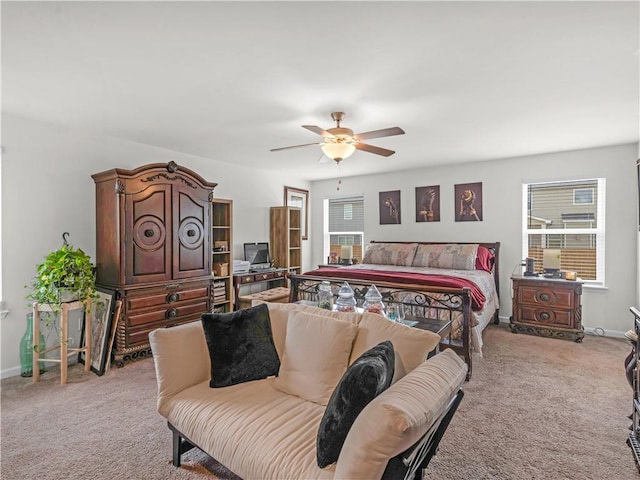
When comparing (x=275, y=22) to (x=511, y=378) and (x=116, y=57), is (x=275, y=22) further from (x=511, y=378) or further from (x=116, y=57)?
(x=511, y=378)

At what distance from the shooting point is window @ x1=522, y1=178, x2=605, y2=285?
4.46 metres

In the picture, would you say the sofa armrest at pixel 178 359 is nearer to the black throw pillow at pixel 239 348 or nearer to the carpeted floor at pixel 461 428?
the black throw pillow at pixel 239 348

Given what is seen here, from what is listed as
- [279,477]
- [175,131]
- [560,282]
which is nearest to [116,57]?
[175,131]

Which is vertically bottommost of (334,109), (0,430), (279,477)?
(0,430)

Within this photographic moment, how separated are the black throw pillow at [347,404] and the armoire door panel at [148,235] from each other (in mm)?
2914

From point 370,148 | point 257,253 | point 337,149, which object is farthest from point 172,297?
point 370,148

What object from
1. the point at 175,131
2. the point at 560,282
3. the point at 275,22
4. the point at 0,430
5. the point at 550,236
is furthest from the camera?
the point at 550,236

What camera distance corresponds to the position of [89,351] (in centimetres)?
330

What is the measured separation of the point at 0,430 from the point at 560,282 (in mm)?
5601

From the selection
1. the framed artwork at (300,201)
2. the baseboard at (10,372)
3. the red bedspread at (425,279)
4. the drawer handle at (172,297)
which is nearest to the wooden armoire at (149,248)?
the drawer handle at (172,297)

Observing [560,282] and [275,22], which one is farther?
[560,282]

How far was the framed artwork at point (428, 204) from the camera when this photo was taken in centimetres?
560

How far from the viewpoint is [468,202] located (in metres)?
5.32

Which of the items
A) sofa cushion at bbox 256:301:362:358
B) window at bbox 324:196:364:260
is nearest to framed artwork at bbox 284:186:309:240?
window at bbox 324:196:364:260
